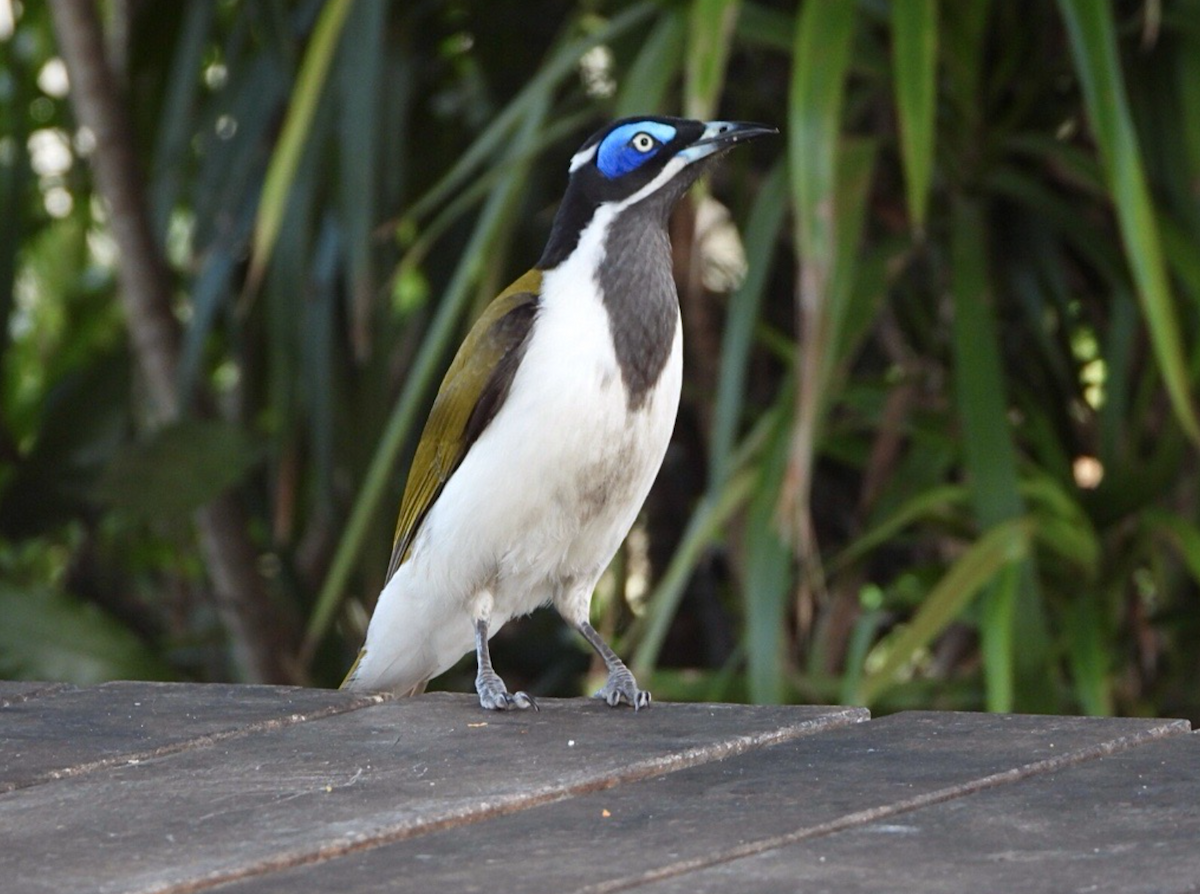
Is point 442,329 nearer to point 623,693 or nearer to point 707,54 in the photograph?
point 707,54

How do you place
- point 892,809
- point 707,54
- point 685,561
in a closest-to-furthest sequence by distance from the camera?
point 892,809
point 707,54
point 685,561

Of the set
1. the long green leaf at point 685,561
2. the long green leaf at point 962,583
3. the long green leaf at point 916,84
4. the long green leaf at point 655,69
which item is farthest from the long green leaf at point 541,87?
the long green leaf at point 962,583

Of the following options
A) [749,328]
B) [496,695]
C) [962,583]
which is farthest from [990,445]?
[496,695]

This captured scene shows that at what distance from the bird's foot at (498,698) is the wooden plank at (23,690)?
57 centimetres

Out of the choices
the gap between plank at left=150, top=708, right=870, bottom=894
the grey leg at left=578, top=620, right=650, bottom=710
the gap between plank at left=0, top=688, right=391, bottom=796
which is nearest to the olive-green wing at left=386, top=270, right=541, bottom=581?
the grey leg at left=578, top=620, right=650, bottom=710

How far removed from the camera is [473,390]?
3.21 m

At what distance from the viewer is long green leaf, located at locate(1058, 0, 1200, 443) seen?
3.56 metres

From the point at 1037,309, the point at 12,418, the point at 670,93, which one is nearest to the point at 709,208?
the point at 670,93

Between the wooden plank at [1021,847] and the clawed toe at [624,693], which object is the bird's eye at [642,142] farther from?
the wooden plank at [1021,847]

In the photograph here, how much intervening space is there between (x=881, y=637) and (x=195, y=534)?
2.20 m

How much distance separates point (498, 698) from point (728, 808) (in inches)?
36.0

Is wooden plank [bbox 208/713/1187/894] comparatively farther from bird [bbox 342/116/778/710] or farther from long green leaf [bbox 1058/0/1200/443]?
long green leaf [bbox 1058/0/1200/443]

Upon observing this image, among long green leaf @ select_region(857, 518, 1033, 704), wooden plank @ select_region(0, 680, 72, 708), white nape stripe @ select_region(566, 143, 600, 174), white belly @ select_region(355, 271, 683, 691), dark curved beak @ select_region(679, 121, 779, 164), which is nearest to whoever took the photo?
wooden plank @ select_region(0, 680, 72, 708)

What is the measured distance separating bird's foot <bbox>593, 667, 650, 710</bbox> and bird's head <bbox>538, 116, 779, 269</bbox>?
28.6 inches
